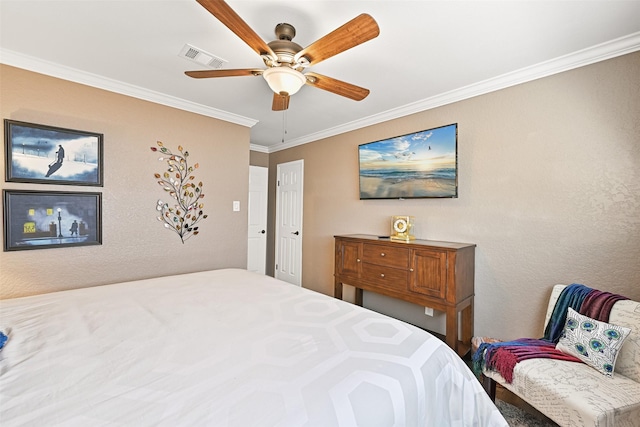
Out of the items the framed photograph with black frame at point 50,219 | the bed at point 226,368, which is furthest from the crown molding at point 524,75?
the framed photograph with black frame at point 50,219

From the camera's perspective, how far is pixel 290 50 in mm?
1630

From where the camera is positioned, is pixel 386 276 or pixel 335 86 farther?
pixel 386 276

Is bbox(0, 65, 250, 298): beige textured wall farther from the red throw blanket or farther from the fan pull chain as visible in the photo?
the red throw blanket

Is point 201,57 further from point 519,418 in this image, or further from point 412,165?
point 519,418

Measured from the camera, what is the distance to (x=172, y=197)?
2.92 m

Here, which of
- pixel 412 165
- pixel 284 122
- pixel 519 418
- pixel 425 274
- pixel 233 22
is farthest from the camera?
pixel 284 122

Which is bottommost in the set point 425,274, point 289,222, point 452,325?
point 452,325

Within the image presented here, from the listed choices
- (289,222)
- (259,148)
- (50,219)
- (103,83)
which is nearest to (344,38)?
(103,83)

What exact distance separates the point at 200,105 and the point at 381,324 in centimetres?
287

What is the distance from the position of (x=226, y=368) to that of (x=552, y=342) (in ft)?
6.96

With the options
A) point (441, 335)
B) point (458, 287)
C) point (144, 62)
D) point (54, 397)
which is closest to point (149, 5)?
point (144, 62)

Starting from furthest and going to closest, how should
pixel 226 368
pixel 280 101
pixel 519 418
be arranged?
pixel 280 101 → pixel 519 418 → pixel 226 368

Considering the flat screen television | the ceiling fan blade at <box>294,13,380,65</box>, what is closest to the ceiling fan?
the ceiling fan blade at <box>294,13,380,65</box>

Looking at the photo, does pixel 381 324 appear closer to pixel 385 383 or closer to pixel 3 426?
pixel 385 383
